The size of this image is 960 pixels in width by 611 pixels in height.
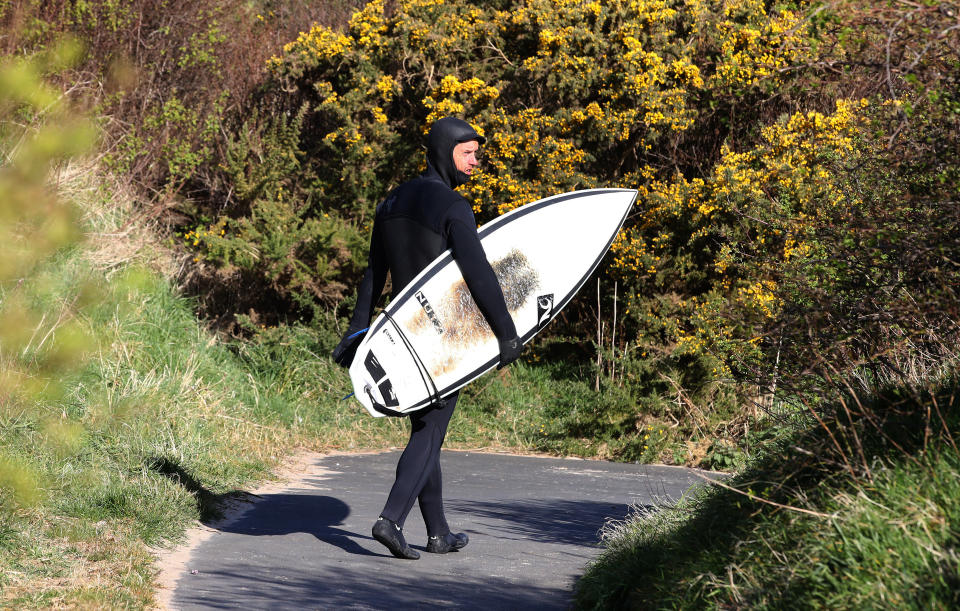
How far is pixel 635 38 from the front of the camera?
10.9 meters

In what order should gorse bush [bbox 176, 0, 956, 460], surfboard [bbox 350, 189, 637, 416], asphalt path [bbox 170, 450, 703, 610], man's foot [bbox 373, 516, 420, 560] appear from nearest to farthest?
1. asphalt path [bbox 170, 450, 703, 610]
2. man's foot [bbox 373, 516, 420, 560]
3. surfboard [bbox 350, 189, 637, 416]
4. gorse bush [bbox 176, 0, 956, 460]

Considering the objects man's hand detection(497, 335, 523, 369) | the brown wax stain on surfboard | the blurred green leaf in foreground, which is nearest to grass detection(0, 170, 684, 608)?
the blurred green leaf in foreground

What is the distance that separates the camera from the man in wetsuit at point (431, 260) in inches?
209

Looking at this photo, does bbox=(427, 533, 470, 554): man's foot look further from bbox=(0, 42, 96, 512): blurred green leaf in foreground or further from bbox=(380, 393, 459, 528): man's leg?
bbox=(0, 42, 96, 512): blurred green leaf in foreground

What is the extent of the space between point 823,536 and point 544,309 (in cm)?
291

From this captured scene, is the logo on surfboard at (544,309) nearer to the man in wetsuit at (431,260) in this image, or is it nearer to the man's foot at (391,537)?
the man in wetsuit at (431,260)

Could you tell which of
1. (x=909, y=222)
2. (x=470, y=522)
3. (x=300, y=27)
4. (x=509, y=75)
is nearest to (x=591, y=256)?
(x=470, y=522)

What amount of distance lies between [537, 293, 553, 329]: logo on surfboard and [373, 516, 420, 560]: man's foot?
55.7 inches

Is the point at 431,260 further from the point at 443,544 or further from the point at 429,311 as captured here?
the point at 443,544

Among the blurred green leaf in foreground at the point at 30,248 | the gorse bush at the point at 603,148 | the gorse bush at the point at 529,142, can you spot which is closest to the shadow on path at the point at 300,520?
the blurred green leaf in foreground at the point at 30,248

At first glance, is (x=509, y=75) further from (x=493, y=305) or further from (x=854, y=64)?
(x=854, y=64)

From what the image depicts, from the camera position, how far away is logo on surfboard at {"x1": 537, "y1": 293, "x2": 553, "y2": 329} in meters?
5.98

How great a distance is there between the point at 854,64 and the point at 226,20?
13020mm

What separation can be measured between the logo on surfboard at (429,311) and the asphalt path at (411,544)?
115cm
